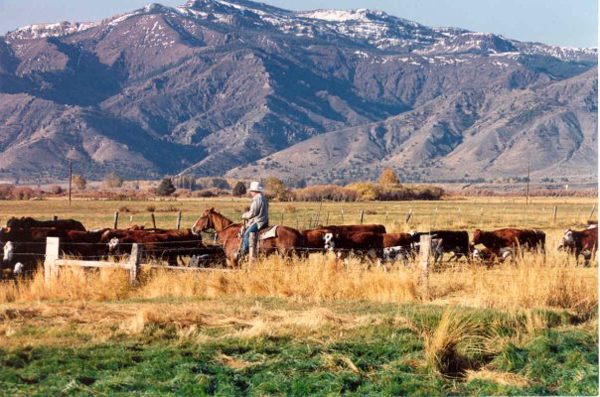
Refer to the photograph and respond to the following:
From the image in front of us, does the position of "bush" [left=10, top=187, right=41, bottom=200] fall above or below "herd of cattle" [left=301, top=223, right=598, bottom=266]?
below

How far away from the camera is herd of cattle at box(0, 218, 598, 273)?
2292 cm

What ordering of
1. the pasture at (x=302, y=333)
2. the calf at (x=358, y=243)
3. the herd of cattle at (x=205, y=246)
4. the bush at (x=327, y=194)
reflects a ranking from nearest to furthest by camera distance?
the pasture at (x=302, y=333) → the herd of cattle at (x=205, y=246) → the calf at (x=358, y=243) → the bush at (x=327, y=194)

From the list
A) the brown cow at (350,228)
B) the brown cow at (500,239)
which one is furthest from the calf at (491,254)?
the brown cow at (350,228)

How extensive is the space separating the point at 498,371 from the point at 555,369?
794 millimetres

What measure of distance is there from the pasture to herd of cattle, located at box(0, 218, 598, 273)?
290 centimetres

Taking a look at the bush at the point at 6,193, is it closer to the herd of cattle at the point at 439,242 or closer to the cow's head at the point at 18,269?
the herd of cattle at the point at 439,242

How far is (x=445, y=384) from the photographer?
12242mm

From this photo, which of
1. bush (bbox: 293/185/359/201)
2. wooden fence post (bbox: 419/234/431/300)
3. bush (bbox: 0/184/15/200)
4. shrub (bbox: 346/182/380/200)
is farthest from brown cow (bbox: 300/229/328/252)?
shrub (bbox: 346/182/380/200)

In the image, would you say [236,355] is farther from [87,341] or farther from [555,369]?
[555,369]

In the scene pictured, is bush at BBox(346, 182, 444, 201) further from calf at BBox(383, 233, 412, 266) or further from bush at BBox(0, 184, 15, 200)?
calf at BBox(383, 233, 412, 266)

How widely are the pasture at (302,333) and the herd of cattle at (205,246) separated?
2.90 meters

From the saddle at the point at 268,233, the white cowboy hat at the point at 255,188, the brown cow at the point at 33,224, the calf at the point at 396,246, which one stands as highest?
the white cowboy hat at the point at 255,188

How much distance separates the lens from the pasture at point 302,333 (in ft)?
39.3

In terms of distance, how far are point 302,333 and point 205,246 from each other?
1129cm
